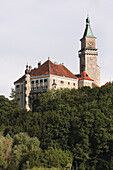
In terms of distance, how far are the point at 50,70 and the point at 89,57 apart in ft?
57.0

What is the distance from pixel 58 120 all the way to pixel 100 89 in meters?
14.6

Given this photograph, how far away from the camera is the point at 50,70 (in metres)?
103

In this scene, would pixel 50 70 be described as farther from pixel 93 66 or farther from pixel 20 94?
pixel 93 66

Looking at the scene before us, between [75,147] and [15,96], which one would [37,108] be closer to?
[15,96]

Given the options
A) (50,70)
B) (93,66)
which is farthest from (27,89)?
(93,66)

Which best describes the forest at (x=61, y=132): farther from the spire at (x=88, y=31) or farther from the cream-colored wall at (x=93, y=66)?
the spire at (x=88, y=31)

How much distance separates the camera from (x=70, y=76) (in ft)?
346

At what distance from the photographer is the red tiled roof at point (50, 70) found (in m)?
103

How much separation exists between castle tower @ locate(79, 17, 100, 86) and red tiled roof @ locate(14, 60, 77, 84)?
348 inches

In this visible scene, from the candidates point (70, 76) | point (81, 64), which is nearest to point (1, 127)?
point (70, 76)

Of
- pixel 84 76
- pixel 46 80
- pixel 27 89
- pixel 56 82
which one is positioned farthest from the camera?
pixel 84 76

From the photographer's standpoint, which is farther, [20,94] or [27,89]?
[20,94]

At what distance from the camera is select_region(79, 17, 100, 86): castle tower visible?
116 meters

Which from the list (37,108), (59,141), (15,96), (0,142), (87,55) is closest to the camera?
(0,142)
